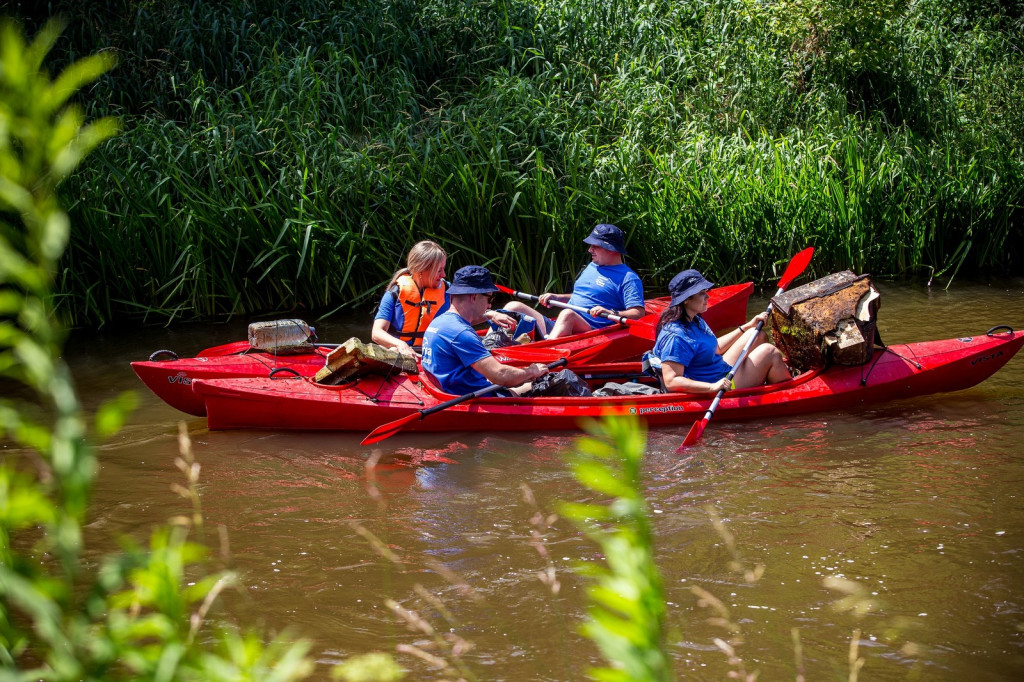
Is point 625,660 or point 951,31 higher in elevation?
point 951,31

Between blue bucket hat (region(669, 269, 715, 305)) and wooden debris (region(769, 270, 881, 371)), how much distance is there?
86cm

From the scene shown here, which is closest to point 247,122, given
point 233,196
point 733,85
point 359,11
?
point 233,196

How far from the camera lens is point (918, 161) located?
10.9 meters

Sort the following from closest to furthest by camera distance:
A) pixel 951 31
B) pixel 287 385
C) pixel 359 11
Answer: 1. pixel 287 385
2. pixel 359 11
3. pixel 951 31

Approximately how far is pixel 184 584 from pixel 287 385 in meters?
2.39

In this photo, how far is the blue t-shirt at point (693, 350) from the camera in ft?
18.9

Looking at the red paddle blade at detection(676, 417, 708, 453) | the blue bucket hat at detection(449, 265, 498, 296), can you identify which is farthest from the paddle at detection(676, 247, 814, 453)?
the blue bucket hat at detection(449, 265, 498, 296)

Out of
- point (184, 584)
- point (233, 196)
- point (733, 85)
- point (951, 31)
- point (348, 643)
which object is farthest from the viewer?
point (951, 31)

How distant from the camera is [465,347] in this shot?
5.83 meters

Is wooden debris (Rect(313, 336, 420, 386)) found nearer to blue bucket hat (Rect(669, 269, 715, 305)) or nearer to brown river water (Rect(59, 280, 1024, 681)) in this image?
brown river water (Rect(59, 280, 1024, 681))

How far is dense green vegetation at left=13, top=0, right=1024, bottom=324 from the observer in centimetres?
950

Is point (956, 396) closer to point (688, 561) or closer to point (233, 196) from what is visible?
point (688, 561)

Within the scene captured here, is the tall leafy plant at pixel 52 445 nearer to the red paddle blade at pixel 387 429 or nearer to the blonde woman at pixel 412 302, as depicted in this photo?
the red paddle blade at pixel 387 429

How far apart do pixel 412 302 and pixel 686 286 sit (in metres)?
2.19
